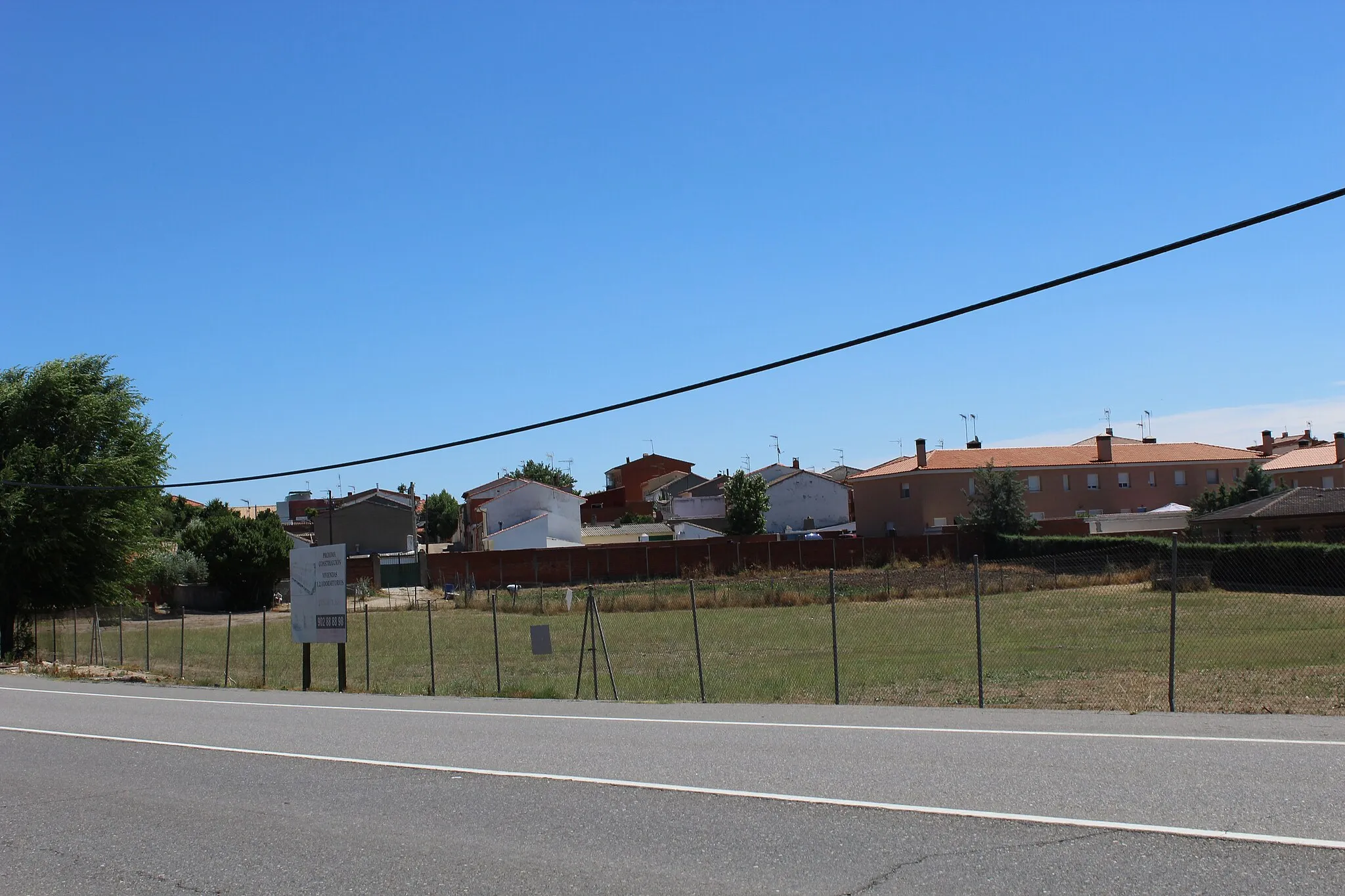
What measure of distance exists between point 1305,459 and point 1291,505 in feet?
98.7

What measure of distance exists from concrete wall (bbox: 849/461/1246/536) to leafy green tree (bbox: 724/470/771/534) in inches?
510

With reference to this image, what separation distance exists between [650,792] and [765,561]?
5919 cm

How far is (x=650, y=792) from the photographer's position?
9.16m

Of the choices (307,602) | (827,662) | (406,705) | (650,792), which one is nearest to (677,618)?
(827,662)

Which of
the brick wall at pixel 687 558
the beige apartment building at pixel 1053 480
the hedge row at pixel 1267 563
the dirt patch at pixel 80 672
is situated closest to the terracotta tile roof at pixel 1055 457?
the beige apartment building at pixel 1053 480

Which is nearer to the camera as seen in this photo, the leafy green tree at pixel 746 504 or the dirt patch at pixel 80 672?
the dirt patch at pixel 80 672

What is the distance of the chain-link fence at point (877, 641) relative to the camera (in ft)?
61.5

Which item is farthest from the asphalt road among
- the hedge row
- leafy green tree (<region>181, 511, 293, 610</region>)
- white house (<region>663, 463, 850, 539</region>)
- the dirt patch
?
white house (<region>663, 463, 850, 539</region>)

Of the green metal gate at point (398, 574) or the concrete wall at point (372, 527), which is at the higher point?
the concrete wall at point (372, 527)

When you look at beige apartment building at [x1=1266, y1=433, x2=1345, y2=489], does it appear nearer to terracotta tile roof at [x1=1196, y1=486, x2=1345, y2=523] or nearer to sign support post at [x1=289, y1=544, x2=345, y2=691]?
terracotta tile roof at [x1=1196, y1=486, x2=1345, y2=523]

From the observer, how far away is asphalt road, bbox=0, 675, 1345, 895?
6.70 meters

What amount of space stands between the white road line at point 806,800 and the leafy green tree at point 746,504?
80.1 meters

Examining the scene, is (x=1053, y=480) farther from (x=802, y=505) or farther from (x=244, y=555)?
(x=244, y=555)

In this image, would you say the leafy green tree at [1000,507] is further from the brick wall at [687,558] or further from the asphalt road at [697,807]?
the asphalt road at [697,807]
